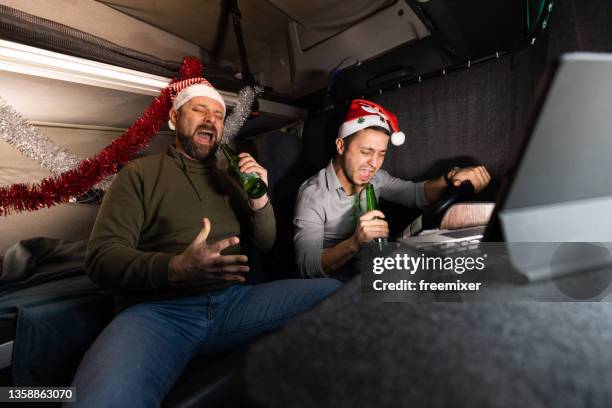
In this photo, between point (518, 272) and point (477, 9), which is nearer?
point (518, 272)

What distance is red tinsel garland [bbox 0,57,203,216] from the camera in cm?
121

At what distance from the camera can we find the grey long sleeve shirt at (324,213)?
110 centimetres

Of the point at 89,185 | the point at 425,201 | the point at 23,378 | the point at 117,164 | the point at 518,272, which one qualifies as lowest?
the point at 23,378

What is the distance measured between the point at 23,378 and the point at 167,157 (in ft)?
2.59

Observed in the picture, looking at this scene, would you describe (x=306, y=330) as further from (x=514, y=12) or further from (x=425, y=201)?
(x=514, y=12)

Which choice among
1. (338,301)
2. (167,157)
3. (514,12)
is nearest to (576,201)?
(338,301)

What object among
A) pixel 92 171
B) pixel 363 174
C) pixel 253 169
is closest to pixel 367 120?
pixel 363 174

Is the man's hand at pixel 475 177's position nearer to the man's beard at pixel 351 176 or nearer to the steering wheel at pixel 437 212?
the steering wheel at pixel 437 212

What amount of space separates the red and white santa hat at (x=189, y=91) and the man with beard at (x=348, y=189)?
0.63m

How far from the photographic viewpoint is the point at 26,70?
940mm

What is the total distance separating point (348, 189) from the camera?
4.17ft

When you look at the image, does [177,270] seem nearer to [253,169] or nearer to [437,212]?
[253,169]

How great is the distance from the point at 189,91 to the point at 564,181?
1.32 m

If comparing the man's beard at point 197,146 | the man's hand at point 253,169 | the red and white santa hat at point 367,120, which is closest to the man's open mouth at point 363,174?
the red and white santa hat at point 367,120
